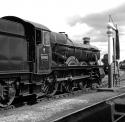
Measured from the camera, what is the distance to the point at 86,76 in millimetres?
16859

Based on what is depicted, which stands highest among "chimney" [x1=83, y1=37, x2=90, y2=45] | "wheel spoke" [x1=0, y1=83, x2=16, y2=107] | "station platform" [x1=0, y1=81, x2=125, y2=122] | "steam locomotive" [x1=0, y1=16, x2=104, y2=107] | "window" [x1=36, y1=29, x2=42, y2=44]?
"chimney" [x1=83, y1=37, x2=90, y2=45]

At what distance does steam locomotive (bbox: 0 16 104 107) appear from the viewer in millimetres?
9984

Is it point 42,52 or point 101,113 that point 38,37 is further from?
point 101,113

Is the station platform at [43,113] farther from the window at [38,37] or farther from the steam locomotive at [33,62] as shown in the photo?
the window at [38,37]

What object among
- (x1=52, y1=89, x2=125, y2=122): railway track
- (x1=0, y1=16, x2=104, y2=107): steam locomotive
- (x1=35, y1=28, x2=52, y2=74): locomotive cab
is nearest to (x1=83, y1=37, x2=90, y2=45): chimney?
(x1=0, y1=16, x2=104, y2=107): steam locomotive

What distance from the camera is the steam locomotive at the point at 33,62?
998 centimetres

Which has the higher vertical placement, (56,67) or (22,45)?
(22,45)

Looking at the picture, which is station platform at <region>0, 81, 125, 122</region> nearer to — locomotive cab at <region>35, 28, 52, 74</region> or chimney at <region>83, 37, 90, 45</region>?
locomotive cab at <region>35, 28, 52, 74</region>

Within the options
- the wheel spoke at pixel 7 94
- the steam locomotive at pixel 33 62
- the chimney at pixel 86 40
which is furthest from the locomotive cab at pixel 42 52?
the chimney at pixel 86 40

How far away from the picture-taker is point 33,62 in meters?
11.4

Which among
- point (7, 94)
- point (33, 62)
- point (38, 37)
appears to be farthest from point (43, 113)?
point (38, 37)

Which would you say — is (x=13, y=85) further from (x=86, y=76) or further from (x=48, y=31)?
(x=86, y=76)

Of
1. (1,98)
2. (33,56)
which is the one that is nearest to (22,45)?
(33,56)

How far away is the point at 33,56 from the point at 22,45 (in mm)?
842
